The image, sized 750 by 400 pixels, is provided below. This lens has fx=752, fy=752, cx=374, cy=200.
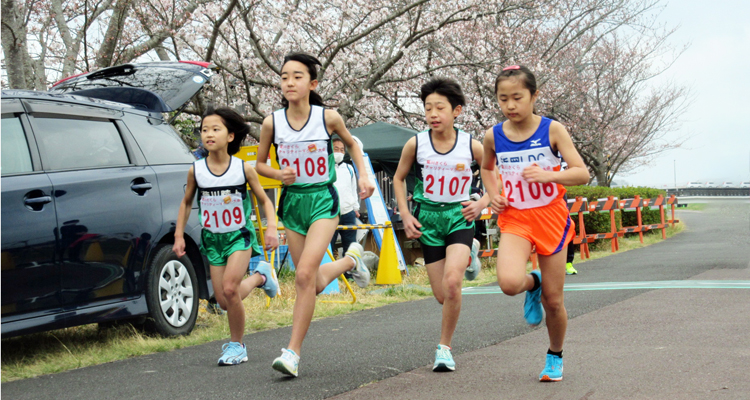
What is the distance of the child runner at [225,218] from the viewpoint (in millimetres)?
5234

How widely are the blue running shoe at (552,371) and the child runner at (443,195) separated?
2.07ft

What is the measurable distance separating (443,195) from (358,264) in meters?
1.10

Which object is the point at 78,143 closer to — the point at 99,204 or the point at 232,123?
the point at 99,204

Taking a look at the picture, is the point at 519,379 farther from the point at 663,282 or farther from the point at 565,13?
the point at 565,13

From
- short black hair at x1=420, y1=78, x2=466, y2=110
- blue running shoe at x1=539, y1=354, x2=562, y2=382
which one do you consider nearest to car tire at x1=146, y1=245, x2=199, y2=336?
short black hair at x1=420, y1=78, x2=466, y2=110

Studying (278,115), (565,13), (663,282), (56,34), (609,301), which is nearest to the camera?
(278,115)

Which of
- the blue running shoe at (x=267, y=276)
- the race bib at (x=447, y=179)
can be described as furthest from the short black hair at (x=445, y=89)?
the blue running shoe at (x=267, y=276)

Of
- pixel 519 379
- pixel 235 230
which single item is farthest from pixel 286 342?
pixel 519 379

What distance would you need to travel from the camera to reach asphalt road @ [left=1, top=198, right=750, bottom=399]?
14.1ft

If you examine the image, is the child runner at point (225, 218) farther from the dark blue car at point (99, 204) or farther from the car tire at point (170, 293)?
the car tire at point (170, 293)

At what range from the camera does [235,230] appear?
526 centimetres

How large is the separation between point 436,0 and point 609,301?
12.0 meters

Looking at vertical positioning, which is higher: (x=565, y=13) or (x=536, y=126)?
(x=565, y=13)

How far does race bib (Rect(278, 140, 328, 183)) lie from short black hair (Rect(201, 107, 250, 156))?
2.53 ft
